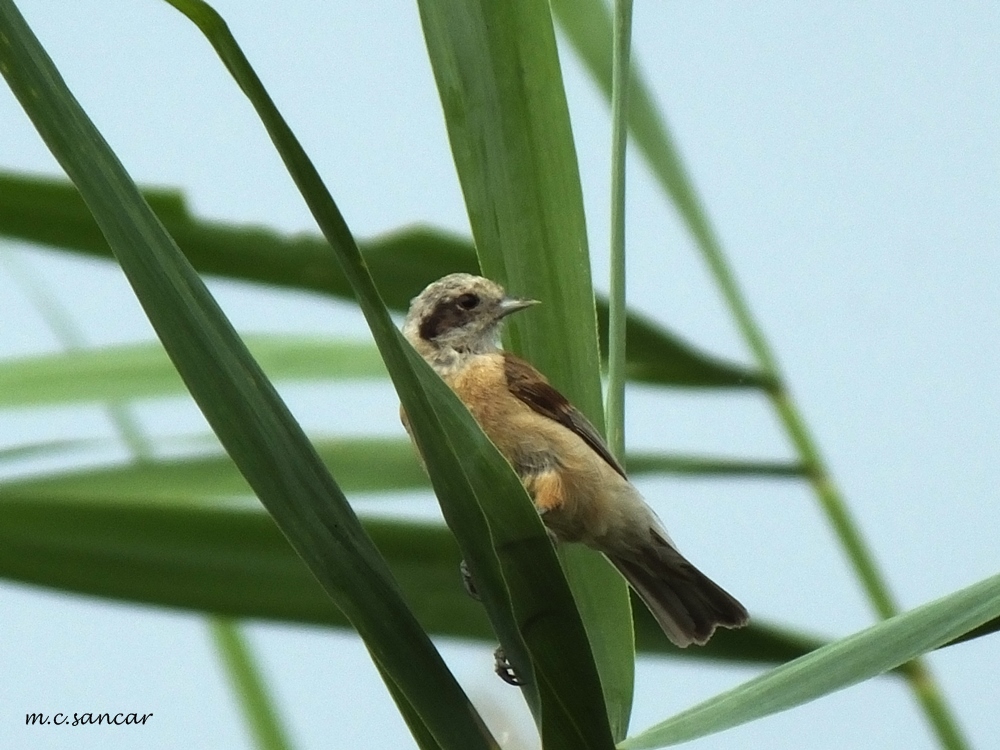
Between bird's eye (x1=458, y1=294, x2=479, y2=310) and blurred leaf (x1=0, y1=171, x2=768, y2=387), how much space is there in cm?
106

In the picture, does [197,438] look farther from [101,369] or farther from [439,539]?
[439,539]

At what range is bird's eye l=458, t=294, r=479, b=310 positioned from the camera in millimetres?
2732

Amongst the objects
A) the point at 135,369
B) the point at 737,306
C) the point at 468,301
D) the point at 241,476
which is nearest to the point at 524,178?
the point at 737,306

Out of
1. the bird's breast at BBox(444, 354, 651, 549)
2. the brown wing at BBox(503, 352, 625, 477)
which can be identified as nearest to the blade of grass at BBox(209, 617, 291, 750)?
the bird's breast at BBox(444, 354, 651, 549)

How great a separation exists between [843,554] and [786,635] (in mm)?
113

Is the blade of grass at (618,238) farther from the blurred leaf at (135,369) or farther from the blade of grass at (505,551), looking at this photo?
the blurred leaf at (135,369)

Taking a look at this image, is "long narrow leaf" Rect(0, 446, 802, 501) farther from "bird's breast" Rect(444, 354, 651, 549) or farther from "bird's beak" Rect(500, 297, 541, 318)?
"bird's breast" Rect(444, 354, 651, 549)

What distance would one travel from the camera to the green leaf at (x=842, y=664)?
0.85 m

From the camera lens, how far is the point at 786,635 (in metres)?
1.37

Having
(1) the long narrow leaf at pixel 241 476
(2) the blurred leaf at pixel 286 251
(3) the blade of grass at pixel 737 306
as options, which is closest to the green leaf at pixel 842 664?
(3) the blade of grass at pixel 737 306

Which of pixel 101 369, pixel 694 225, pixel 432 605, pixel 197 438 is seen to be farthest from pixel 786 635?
pixel 101 369

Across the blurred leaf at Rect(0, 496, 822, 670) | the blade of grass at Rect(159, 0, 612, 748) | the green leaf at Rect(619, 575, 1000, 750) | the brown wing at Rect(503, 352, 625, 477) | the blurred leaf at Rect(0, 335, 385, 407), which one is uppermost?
the brown wing at Rect(503, 352, 625, 477)

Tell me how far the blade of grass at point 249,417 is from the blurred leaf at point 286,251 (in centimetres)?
65

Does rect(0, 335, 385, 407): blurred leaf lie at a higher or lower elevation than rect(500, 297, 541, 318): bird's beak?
higher
